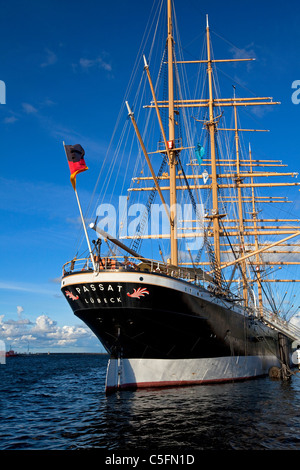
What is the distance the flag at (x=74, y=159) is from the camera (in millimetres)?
20406

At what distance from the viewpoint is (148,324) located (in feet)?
71.7

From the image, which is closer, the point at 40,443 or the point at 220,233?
the point at 40,443

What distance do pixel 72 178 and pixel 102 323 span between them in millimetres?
8240

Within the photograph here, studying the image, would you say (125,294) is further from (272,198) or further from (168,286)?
(272,198)

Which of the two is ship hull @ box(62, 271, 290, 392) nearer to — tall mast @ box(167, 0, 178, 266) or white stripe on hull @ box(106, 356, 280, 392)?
white stripe on hull @ box(106, 356, 280, 392)

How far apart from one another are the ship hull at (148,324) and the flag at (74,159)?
5478 millimetres

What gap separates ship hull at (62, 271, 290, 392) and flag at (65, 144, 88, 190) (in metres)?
5.48

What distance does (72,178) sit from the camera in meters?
20.4

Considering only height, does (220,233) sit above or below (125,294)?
above

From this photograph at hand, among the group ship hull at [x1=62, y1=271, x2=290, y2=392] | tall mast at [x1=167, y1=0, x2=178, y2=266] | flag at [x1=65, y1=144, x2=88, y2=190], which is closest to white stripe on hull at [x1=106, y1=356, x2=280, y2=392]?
ship hull at [x1=62, y1=271, x2=290, y2=392]

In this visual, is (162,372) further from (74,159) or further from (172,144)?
(172,144)
